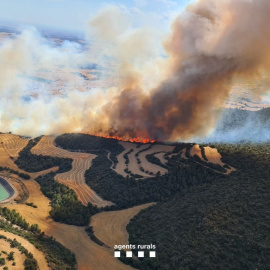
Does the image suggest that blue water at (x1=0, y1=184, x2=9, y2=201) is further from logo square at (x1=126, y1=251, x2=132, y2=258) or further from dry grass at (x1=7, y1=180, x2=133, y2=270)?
logo square at (x1=126, y1=251, x2=132, y2=258)

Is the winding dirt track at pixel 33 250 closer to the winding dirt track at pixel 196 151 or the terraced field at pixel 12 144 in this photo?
the winding dirt track at pixel 196 151

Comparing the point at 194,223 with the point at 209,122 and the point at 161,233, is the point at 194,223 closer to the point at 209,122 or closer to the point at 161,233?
the point at 161,233

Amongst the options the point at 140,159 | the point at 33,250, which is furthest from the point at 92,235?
the point at 140,159

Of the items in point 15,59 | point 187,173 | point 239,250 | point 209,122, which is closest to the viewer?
point 239,250

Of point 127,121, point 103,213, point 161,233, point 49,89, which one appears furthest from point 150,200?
point 49,89

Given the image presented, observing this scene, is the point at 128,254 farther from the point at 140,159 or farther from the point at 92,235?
the point at 140,159

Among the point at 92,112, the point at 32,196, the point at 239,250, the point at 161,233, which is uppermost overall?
the point at 92,112
